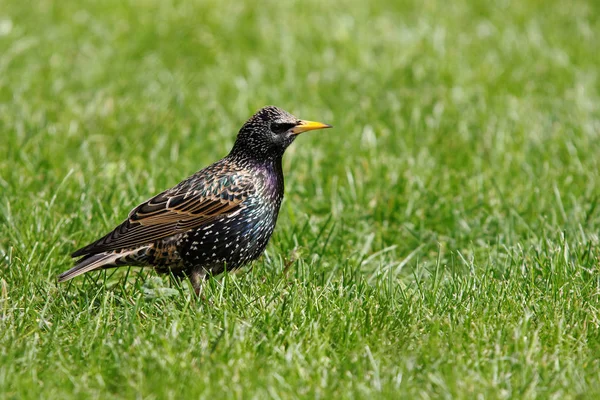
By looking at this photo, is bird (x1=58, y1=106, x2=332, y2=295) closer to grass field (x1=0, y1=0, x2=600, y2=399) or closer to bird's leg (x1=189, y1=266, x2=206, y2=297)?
bird's leg (x1=189, y1=266, x2=206, y2=297)

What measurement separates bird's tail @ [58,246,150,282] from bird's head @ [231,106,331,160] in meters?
0.86

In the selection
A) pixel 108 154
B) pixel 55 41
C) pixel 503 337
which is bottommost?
pixel 503 337

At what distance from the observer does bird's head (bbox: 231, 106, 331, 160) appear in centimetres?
557

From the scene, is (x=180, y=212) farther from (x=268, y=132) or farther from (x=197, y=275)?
(x=268, y=132)

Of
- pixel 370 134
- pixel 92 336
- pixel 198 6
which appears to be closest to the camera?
pixel 92 336

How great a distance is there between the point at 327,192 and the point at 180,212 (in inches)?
66.4

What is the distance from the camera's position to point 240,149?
5648 mm

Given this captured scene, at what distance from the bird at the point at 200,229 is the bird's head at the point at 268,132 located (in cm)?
4

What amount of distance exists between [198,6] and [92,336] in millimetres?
6279

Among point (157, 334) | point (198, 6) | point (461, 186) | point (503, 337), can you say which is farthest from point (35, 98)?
point (503, 337)

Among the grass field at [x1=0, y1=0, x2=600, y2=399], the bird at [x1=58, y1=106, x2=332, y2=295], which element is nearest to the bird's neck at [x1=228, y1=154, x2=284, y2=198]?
the bird at [x1=58, y1=106, x2=332, y2=295]

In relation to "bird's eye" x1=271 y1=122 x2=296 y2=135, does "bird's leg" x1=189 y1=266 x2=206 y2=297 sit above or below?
below

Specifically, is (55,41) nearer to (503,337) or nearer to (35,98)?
(35,98)

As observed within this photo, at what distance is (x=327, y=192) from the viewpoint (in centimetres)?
682
